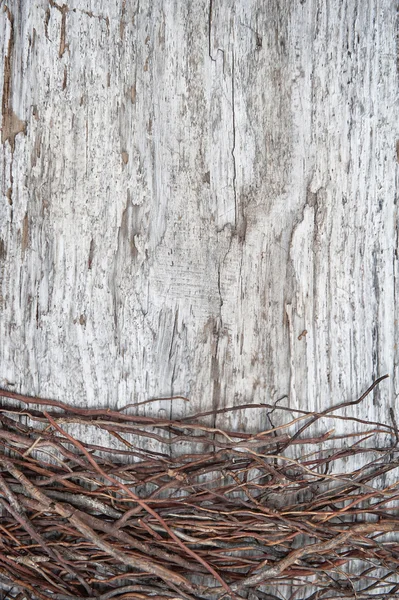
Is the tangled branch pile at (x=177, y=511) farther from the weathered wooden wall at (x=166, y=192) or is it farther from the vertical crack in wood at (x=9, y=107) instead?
the vertical crack in wood at (x=9, y=107)

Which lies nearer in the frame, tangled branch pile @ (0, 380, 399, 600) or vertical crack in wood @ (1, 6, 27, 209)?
tangled branch pile @ (0, 380, 399, 600)

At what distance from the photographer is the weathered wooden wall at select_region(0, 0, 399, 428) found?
1089 mm

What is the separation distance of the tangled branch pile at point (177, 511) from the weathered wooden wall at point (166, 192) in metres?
0.09

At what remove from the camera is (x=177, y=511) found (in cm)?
100

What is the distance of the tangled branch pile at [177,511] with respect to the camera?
98 centimetres

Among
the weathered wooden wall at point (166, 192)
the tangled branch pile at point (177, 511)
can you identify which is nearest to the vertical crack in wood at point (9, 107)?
the weathered wooden wall at point (166, 192)

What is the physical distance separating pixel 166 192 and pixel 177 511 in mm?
701

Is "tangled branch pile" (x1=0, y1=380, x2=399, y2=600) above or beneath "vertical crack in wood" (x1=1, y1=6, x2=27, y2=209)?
beneath

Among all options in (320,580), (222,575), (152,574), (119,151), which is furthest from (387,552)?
(119,151)

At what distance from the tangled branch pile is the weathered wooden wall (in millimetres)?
86

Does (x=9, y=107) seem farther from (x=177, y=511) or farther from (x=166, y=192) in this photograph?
(x=177, y=511)

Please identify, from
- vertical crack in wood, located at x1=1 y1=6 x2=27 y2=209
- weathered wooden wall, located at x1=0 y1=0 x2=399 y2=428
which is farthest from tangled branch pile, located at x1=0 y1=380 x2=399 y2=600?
vertical crack in wood, located at x1=1 y1=6 x2=27 y2=209

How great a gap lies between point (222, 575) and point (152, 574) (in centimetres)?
16

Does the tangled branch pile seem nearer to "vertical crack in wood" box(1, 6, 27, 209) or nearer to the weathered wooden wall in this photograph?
the weathered wooden wall
